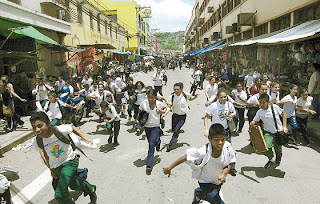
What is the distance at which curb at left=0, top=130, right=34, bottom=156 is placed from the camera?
259 inches

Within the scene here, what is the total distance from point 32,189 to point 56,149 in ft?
5.22

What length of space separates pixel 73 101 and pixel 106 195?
6341 millimetres

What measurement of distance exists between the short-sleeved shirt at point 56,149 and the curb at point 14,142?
3.77 m

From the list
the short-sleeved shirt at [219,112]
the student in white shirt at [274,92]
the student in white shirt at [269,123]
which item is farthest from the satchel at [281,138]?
→ the student in white shirt at [274,92]

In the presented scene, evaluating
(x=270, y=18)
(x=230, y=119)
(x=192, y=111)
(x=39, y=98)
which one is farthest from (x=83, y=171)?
(x=270, y=18)

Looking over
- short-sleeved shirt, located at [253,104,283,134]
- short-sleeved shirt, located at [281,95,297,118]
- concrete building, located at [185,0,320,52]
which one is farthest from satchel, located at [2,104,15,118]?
concrete building, located at [185,0,320,52]

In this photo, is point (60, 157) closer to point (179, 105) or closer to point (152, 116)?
point (152, 116)

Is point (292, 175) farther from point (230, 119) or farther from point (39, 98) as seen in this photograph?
point (39, 98)

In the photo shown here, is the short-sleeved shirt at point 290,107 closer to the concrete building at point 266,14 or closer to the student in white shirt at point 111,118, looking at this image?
the student in white shirt at point 111,118

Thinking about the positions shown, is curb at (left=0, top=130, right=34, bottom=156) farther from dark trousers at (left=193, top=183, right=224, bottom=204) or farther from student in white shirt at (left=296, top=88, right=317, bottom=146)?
student in white shirt at (left=296, top=88, right=317, bottom=146)

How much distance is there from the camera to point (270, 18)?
48.7 feet

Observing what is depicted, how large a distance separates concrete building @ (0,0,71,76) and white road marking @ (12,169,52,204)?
5119mm

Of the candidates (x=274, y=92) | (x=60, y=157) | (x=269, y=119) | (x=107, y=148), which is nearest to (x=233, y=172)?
(x=269, y=119)

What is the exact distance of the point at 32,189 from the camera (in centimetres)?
457
